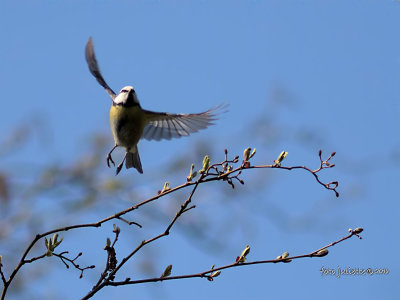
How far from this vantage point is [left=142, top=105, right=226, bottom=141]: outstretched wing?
4512mm

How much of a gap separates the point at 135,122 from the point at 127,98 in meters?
0.22

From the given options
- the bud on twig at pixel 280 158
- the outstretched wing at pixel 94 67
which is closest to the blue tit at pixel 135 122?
the outstretched wing at pixel 94 67

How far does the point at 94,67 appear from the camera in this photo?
15.9 ft

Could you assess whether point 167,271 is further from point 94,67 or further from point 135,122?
point 94,67

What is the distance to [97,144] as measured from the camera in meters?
6.77

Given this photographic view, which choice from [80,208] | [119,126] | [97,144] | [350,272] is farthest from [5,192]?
[350,272]

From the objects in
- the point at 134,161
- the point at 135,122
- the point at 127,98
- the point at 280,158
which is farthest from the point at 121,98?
the point at 280,158

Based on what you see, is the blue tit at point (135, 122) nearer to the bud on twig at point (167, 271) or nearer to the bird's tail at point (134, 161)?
the bird's tail at point (134, 161)

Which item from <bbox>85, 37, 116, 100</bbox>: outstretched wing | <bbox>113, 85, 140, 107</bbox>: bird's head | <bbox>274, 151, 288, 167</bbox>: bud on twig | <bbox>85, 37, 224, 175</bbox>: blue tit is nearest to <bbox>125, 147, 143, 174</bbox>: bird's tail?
<bbox>85, 37, 224, 175</bbox>: blue tit

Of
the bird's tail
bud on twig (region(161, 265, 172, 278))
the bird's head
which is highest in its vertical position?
the bird's head

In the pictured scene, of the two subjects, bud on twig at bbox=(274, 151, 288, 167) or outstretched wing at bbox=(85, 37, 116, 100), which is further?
outstretched wing at bbox=(85, 37, 116, 100)

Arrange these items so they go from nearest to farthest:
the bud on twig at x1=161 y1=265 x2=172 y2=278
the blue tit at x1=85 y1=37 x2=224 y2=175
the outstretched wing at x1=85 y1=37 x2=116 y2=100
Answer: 1. the bud on twig at x1=161 y1=265 x2=172 y2=278
2. the blue tit at x1=85 y1=37 x2=224 y2=175
3. the outstretched wing at x1=85 y1=37 x2=116 y2=100

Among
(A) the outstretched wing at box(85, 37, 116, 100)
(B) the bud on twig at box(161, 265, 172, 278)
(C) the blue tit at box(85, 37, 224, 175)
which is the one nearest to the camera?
(B) the bud on twig at box(161, 265, 172, 278)

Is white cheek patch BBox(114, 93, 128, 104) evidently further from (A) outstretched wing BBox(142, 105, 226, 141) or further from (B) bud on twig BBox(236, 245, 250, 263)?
(B) bud on twig BBox(236, 245, 250, 263)
